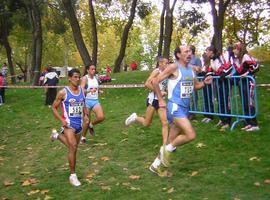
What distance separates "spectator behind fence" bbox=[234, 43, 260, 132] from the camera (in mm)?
9438

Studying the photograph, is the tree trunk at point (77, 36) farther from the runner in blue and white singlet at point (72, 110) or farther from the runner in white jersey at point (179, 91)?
the runner in white jersey at point (179, 91)

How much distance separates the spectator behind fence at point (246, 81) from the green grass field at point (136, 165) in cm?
35

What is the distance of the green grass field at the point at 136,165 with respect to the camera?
21.1 ft

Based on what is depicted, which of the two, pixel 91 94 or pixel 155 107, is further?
pixel 91 94

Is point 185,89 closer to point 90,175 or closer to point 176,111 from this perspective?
point 176,111

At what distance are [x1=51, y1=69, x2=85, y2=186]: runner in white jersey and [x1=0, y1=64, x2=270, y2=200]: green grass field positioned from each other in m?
0.57

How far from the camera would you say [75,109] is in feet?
24.0

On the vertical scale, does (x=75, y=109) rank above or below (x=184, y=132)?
above

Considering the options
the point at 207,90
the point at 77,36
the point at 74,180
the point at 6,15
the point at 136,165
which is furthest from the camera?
the point at 6,15

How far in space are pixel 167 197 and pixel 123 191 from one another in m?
0.76

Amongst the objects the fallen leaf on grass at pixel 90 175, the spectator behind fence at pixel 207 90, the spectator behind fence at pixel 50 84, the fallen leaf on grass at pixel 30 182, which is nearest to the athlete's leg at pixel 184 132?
the fallen leaf on grass at pixel 90 175

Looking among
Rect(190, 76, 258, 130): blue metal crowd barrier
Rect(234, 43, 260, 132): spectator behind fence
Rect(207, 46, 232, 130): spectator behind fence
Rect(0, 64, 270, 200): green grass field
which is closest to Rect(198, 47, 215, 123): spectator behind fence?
Rect(190, 76, 258, 130): blue metal crowd barrier

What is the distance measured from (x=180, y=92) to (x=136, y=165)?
1828mm

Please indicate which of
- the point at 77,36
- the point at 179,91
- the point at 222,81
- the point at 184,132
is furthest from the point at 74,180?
the point at 77,36
